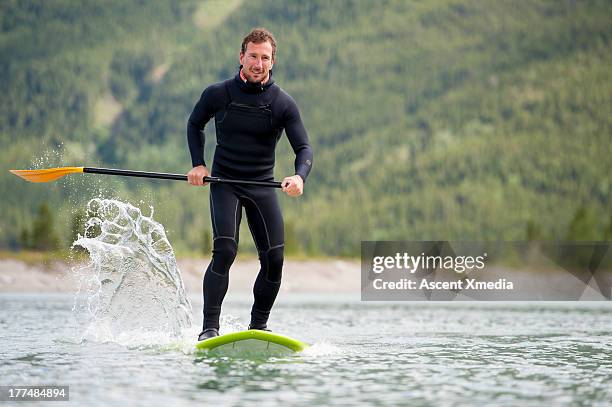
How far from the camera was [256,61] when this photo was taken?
11344 millimetres

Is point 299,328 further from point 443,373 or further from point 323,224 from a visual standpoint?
point 323,224

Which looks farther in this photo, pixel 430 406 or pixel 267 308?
pixel 267 308

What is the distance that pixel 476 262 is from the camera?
78625 millimetres

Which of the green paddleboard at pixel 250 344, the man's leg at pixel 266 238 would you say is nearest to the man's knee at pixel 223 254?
the man's leg at pixel 266 238

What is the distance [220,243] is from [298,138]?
54.6 inches

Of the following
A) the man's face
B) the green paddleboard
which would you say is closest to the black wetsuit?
the man's face

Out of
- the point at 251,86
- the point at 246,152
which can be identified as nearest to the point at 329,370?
the point at 246,152

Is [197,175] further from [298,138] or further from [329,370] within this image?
[329,370]

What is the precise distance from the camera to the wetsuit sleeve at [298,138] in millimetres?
11531

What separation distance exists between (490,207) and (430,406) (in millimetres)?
189392

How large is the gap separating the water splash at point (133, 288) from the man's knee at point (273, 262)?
201 centimetres

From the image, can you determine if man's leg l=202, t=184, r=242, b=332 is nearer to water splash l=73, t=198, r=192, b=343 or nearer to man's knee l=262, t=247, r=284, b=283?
man's knee l=262, t=247, r=284, b=283

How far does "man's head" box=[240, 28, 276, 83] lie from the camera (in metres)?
11.3

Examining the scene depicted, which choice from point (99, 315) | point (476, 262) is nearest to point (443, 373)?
point (99, 315)
